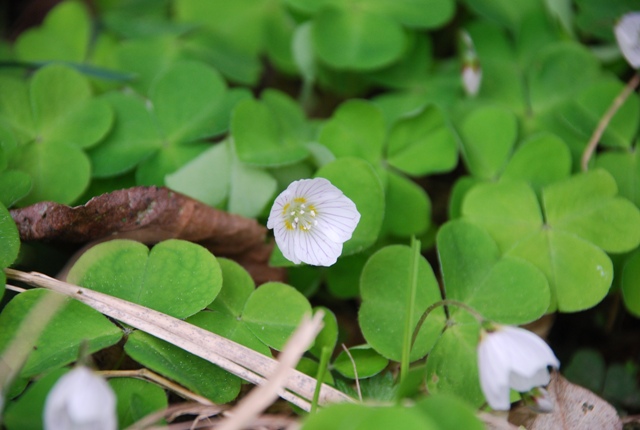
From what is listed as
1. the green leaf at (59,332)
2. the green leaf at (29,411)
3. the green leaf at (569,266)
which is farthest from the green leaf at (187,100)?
the green leaf at (569,266)

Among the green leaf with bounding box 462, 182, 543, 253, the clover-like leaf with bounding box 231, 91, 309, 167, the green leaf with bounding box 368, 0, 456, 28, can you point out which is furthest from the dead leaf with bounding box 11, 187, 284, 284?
the green leaf with bounding box 368, 0, 456, 28

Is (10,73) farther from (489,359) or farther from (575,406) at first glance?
(575,406)

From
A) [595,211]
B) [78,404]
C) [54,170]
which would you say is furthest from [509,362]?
[54,170]

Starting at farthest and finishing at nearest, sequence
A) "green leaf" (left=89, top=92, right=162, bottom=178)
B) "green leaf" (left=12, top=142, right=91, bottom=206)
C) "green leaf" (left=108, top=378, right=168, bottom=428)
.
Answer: "green leaf" (left=89, top=92, right=162, bottom=178) → "green leaf" (left=12, top=142, right=91, bottom=206) → "green leaf" (left=108, top=378, right=168, bottom=428)

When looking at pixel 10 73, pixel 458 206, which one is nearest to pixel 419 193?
pixel 458 206

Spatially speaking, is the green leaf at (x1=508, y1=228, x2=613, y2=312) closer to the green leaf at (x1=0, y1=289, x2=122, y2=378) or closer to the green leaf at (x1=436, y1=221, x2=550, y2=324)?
the green leaf at (x1=436, y1=221, x2=550, y2=324)

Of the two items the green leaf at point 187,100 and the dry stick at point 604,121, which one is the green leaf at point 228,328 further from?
the dry stick at point 604,121

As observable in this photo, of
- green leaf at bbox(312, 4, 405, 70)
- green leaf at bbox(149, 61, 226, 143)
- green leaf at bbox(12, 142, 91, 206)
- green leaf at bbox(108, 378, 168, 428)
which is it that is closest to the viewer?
green leaf at bbox(108, 378, 168, 428)

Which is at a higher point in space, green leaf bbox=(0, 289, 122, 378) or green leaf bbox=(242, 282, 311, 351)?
green leaf bbox=(0, 289, 122, 378)
